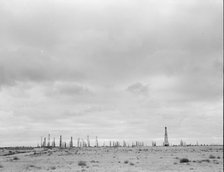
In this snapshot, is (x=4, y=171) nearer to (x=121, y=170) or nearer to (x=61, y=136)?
(x=121, y=170)

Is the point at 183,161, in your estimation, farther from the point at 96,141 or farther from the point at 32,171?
the point at 96,141

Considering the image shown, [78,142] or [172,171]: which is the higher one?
[172,171]

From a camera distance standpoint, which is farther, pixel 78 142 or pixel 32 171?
pixel 78 142

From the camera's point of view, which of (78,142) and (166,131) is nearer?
(166,131)

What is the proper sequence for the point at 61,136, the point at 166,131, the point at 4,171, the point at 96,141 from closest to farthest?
the point at 4,171 → the point at 166,131 → the point at 61,136 → the point at 96,141

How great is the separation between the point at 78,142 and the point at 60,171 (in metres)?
173

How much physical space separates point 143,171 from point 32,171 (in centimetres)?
1022

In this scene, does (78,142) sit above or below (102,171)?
below

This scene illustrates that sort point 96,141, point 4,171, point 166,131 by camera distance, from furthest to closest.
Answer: point 96,141 → point 166,131 → point 4,171

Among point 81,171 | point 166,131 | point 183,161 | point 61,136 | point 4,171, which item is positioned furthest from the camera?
point 61,136

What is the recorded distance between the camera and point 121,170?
29250 mm

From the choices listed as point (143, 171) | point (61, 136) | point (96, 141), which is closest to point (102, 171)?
point (143, 171)

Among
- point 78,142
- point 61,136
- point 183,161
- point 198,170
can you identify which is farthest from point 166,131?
point 198,170

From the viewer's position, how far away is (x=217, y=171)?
2897cm
